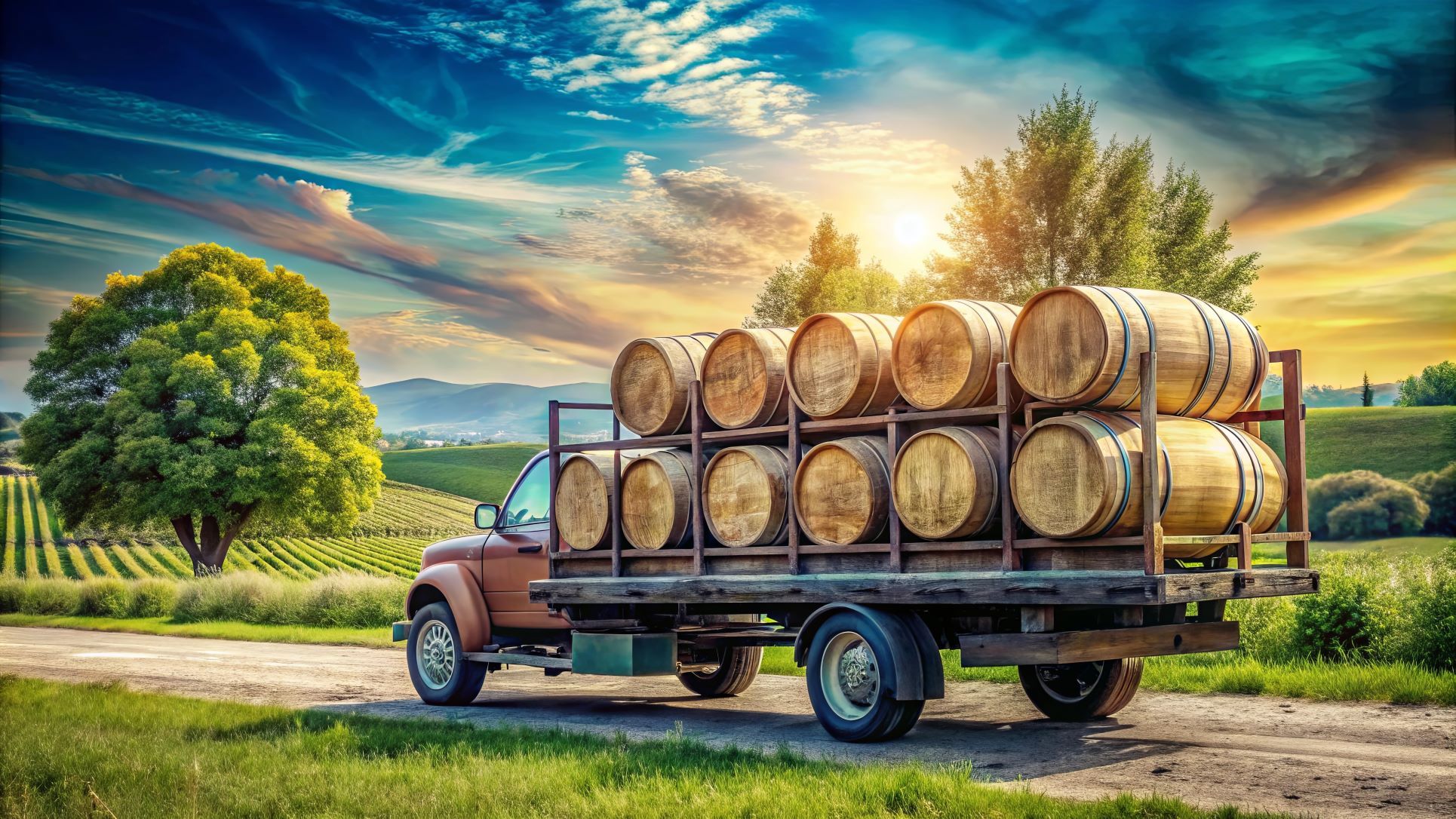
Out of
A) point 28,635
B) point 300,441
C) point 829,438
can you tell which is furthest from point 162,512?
point 829,438

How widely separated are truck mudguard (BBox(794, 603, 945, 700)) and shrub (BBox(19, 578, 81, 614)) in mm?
29012

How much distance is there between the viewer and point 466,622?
39.0 feet

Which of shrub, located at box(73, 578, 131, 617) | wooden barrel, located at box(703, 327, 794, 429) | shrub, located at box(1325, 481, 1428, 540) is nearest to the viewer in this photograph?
wooden barrel, located at box(703, 327, 794, 429)

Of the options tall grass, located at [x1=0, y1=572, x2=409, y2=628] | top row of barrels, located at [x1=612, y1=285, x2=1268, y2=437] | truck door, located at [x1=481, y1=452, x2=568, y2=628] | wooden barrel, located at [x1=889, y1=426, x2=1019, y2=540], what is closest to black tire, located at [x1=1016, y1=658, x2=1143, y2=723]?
wooden barrel, located at [x1=889, y1=426, x2=1019, y2=540]

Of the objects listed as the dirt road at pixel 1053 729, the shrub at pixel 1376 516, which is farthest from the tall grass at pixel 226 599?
the shrub at pixel 1376 516

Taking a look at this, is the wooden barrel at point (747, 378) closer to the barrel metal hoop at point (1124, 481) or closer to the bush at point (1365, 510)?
the barrel metal hoop at point (1124, 481)

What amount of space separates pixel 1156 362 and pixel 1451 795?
109 inches

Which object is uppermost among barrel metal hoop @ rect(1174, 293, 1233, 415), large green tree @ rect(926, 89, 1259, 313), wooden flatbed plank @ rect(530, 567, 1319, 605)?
large green tree @ rect(926, 89, 1259, 313)

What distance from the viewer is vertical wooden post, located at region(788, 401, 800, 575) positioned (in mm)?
9023

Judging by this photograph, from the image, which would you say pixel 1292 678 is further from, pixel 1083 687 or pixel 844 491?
pixel 844 491

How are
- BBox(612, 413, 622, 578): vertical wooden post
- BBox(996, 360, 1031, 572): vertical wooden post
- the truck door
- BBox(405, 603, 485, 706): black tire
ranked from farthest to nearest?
BBox(405, 603, 485, 706): black tire < the truck door < BBox(612, 413, 622, 578): vertical wooden post < BBox(996, 360, 1031, 572): vertical wooden post

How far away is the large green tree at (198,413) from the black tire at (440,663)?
95.5 feet

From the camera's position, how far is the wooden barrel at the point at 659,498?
9.96m

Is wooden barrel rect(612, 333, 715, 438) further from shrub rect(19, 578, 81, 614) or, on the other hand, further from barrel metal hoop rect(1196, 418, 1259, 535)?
shrub rect(19, 578, 81, 614)
